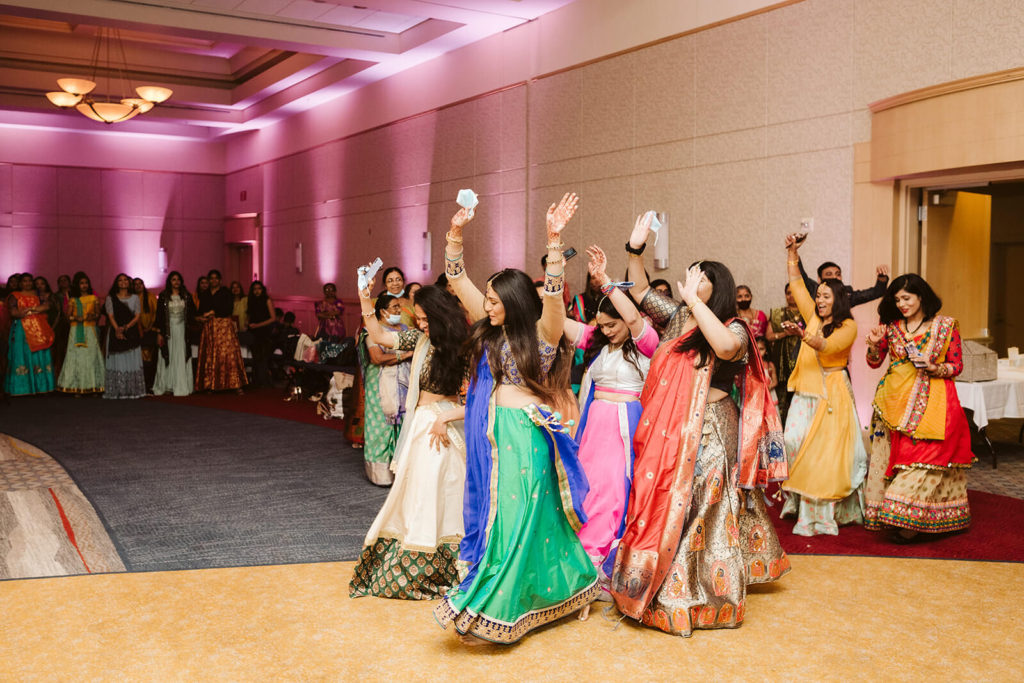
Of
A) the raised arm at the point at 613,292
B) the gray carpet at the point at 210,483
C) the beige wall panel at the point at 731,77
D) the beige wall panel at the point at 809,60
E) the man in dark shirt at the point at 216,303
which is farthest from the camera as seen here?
the man in dark shirt at the point at 216,303

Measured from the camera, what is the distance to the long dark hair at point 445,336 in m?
4.26

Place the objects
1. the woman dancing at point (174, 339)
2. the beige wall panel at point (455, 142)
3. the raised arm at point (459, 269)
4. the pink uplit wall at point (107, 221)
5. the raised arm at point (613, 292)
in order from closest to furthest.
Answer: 1. the raised arm at point (459, 269)
2. the raised arm at point (613, 292)
3. the beige wall panel at point (455, 142)
4. the woman dancing at point (174, 339)
5. the pink uplit wall at point (107, 221)

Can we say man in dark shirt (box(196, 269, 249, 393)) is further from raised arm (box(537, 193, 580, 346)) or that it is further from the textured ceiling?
raised arm (box(537, 193, 580, 346))

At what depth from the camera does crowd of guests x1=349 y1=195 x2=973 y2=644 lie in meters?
3.39

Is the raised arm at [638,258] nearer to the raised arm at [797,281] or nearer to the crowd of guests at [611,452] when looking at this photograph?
the crowd of guests at [611,452]

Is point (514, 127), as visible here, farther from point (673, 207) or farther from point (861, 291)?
point (861, 291)

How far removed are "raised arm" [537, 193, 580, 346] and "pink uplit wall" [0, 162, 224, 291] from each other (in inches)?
546

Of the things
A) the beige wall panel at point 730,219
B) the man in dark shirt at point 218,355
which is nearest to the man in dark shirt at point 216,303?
the man in dark shirt at point 218,355

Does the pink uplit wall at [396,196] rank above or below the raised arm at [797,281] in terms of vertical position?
above

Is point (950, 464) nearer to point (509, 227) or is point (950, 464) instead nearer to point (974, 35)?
point (974, 35)

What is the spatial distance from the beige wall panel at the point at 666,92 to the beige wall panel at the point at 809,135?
83cm

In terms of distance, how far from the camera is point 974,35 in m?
5.68

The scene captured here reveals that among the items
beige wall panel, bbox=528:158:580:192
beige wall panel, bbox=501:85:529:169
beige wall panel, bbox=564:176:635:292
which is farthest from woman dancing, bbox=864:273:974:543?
beige wall panel, bbox=501:85:529:169

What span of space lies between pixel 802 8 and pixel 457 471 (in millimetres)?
4605
